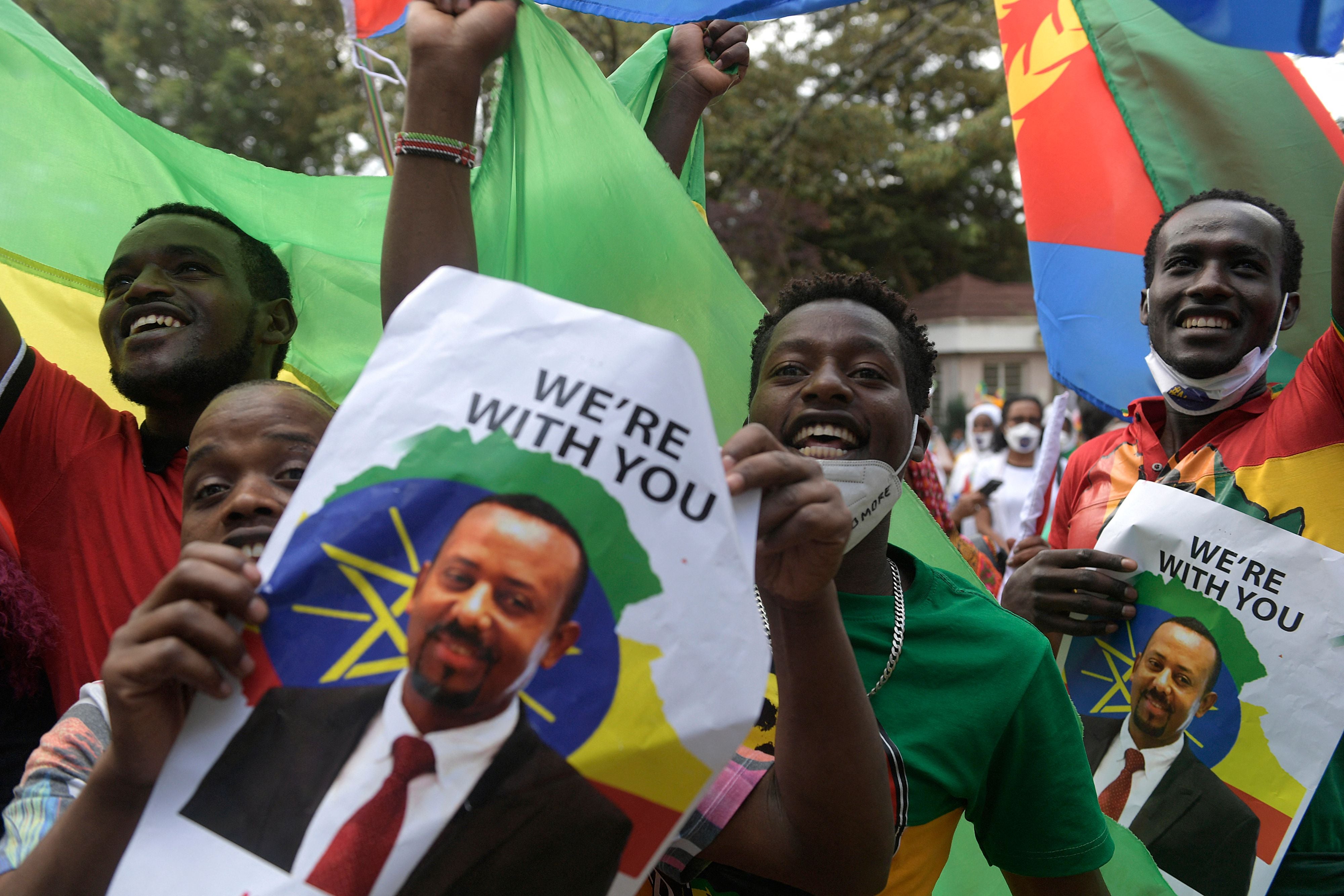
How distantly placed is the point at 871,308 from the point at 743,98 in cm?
1454

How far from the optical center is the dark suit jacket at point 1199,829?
1.97 m

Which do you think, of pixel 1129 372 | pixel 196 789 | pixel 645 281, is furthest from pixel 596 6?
pixel 1129 372

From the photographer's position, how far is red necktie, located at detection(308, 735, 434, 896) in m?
0.95

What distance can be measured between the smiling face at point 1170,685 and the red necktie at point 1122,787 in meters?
0.03

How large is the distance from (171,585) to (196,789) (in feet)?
0.66

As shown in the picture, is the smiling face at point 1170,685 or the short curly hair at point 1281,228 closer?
the smiling face at point 1170,685

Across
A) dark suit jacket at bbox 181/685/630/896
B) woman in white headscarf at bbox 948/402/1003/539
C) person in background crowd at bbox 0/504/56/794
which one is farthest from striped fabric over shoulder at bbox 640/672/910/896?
woman in white headscarf at bbox 948/402/1003/539

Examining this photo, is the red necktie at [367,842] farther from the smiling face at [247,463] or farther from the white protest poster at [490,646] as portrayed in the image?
the smiling face at [247,463]

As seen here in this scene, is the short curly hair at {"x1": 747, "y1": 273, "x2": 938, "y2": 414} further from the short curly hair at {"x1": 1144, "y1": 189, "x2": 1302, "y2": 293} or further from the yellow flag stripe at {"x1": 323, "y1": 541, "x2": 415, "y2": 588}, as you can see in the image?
the short curly hair at {"x1": 1144, "y1": 189, "x2": 1302, "y2": 293}

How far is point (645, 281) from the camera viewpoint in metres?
2.03

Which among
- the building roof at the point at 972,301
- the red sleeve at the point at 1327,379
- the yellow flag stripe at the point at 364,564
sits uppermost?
the building roof at the point at 972,301

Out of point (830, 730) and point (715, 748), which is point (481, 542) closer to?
point (715, 748)

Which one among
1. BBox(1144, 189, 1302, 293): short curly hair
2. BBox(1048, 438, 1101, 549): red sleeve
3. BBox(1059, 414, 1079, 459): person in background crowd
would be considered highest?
BBox(1059, 414, 1079, 459): person in background crowd

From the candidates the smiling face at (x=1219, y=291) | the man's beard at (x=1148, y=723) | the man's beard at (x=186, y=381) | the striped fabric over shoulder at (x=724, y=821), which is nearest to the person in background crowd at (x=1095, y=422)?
the smiling face at (x=1219, y=291)
